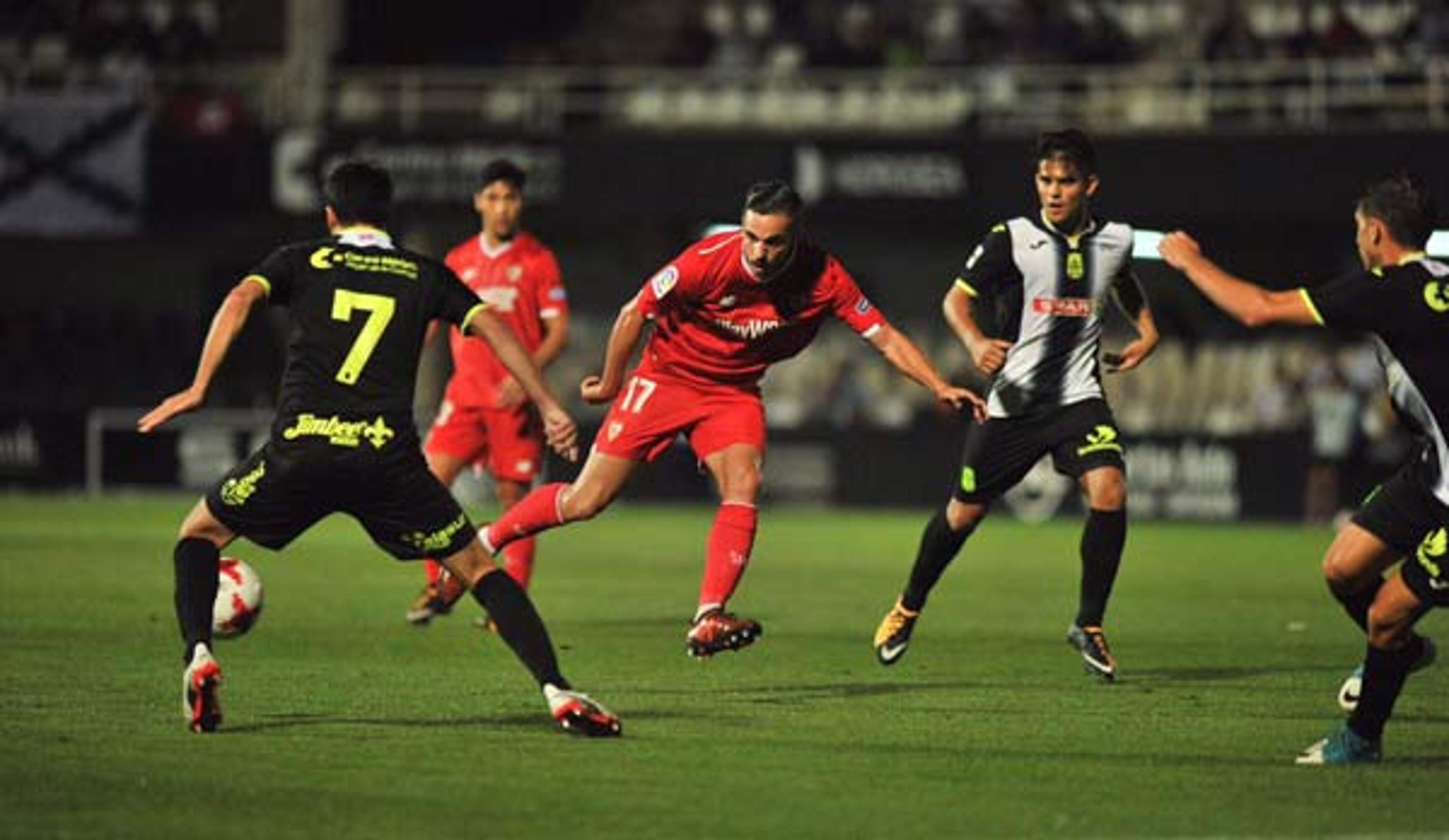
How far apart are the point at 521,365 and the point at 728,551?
86.0 inches

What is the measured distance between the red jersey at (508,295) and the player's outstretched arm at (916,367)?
11.7 ft

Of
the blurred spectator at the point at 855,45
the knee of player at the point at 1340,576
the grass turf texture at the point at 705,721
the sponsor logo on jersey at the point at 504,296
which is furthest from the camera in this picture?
the blurred spectator at the point at 855,45

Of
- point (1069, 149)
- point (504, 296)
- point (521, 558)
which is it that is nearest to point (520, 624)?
point (1069, 149)

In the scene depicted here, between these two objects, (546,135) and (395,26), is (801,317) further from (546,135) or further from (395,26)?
(395,26)

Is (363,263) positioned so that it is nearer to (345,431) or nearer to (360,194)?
(360,194)

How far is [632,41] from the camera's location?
37.0 m

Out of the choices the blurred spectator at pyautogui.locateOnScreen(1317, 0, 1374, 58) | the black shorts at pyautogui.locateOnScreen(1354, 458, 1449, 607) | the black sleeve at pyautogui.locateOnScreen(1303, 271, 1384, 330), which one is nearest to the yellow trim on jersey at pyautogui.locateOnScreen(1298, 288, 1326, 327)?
the black sleeve at pyautogui.locateOnScreen(1303, 271, 1384, 330)

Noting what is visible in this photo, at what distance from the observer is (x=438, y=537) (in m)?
10.1

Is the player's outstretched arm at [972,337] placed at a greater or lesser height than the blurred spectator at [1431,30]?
lesser

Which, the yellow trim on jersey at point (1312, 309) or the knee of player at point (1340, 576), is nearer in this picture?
the yellow trim on jersey at point (1312, 309)

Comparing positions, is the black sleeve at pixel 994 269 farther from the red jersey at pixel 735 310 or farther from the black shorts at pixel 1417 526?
the black shorts at pixel 1417 526

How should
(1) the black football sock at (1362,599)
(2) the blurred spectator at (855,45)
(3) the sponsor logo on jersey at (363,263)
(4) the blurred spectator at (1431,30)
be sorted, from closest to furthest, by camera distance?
(1) the black football sock at (1362,599) < (3) the sponsor logo on jersey at (363,263) < (4) the blurred spectator at (1431,30) < (2) the blurred spectator at (855,45)

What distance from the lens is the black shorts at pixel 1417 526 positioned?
925 cm

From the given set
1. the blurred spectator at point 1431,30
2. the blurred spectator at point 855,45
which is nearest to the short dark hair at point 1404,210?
the blurred spectator at point 1431,30
